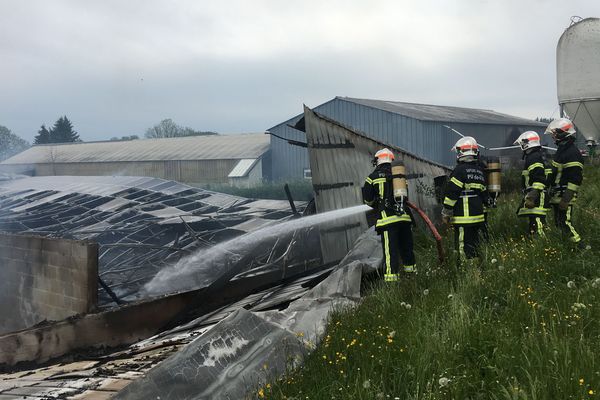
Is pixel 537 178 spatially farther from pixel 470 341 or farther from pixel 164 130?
pixel 164 130

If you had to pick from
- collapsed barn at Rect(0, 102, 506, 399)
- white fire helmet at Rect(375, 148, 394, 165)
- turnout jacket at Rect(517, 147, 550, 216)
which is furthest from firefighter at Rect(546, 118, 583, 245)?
collapsed barn at Rect(0, 102, 506, 399)

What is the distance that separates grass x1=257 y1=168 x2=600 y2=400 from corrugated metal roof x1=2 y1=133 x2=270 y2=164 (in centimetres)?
2461

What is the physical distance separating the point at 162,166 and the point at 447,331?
3006 centimetres

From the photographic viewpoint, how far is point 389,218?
586 centimetres

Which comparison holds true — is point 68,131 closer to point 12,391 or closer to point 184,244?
point 184,244

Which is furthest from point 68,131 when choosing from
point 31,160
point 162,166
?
point 162,166

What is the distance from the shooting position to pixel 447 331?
127 inches

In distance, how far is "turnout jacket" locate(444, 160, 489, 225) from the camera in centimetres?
568

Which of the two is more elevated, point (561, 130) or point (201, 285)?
point (561, 130)

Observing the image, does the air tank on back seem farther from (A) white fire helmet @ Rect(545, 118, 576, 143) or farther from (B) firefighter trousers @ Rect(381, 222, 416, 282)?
(B) firefighter trousers @ Rect(381, 222, 416, 282)

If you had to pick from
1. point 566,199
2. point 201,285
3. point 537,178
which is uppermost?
point 537,178

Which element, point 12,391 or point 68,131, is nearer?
point 12,391

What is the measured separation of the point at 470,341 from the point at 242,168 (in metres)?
25.9

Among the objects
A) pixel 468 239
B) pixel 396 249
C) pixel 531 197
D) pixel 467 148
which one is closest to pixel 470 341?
pixel 396 249
